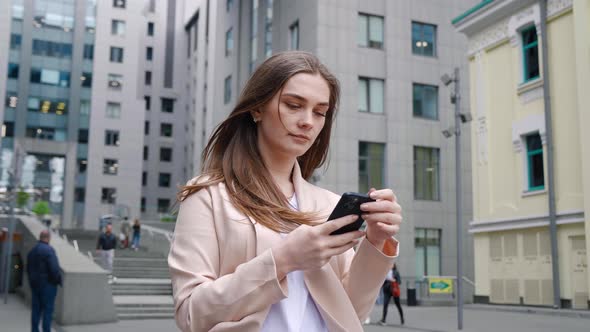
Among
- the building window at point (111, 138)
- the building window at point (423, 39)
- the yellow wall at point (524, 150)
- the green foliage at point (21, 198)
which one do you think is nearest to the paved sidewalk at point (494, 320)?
the yellow wall at point (524, 150)

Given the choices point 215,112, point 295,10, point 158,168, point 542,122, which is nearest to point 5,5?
point 158,168

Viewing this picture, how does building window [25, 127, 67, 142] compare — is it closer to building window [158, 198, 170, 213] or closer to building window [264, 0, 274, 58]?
building window [158, 198, 170, 213]

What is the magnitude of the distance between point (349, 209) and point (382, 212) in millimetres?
145

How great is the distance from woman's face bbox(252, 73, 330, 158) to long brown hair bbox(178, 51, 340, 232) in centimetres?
3

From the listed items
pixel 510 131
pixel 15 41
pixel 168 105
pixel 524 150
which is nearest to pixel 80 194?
pixel 15 41

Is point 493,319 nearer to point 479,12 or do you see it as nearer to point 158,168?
point 479,12

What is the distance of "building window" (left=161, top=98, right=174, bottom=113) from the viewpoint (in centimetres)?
8588

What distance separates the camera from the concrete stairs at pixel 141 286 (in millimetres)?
18281

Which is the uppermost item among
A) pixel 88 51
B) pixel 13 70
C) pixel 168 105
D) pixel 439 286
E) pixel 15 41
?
pixel 15 41

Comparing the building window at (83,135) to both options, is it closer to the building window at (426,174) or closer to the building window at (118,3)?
the building window at (118,3)

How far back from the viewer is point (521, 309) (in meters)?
22.8

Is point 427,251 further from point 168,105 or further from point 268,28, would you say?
point 168,105

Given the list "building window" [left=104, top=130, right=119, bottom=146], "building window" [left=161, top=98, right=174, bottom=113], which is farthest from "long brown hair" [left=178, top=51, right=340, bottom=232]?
"building window" [left=161, top=98, right=174, bottom=113]

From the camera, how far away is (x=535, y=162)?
24234 mm
